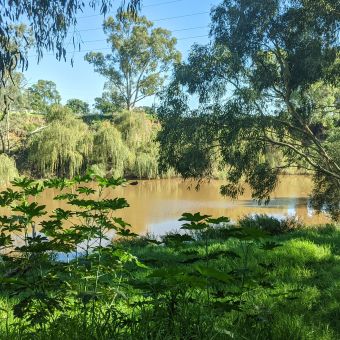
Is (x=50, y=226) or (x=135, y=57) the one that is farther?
(x=135, y=57)

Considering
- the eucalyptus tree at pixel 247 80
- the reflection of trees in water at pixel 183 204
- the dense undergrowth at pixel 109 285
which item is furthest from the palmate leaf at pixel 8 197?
the reflection of trees in water at pixel 183 204

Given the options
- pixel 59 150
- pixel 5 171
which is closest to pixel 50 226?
pixel 5 171

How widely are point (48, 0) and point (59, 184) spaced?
1.66 m

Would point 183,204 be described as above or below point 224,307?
below

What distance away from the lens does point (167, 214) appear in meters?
15.2

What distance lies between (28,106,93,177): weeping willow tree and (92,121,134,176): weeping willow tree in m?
0.42

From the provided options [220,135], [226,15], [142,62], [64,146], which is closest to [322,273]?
[220,135]

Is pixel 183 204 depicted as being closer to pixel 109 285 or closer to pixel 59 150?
pixel 59 150

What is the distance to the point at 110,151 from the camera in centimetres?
2256

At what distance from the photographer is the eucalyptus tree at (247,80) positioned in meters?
9.22

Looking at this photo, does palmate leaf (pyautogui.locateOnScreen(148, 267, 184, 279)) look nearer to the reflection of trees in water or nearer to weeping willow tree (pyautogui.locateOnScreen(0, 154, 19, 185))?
the reflection of trees in water

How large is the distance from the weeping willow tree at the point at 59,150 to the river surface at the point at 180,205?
4.45ft

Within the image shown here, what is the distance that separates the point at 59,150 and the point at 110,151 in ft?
8.76

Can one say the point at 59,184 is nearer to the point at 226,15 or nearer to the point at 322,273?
the point at 322,273
